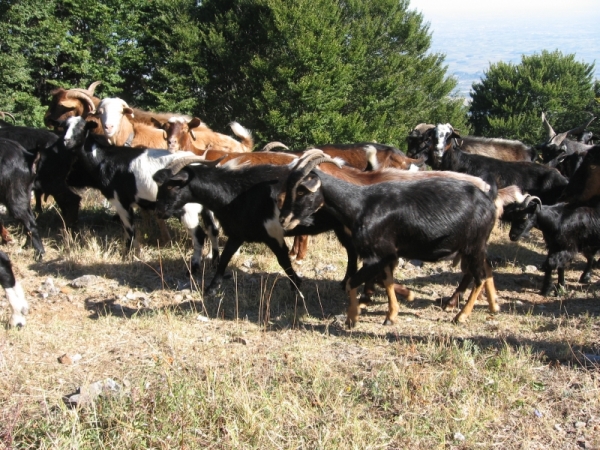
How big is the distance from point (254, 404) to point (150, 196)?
415 centimetres

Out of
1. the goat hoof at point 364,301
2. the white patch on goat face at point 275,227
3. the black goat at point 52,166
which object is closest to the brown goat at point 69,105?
the black goat at point 52,166

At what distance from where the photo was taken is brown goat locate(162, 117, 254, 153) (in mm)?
9031

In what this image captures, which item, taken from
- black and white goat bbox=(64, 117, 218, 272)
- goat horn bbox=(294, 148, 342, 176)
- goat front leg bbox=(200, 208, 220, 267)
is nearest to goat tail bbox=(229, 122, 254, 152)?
black and white goat bbox=(64, 117, 218, 272)

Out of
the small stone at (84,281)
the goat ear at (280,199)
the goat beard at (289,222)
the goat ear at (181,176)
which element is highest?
the goat ear at (181,176)

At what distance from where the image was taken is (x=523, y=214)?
24.8 ft

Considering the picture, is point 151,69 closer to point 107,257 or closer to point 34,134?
point 34,134

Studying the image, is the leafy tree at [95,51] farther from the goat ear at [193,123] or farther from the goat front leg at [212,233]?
the goat front leg at [212,233]

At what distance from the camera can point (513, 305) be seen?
22.8 feet

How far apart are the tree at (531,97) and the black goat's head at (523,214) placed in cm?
2845

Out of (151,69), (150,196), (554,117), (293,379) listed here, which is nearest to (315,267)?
(150,196)

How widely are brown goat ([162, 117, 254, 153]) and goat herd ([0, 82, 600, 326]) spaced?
0.03 m

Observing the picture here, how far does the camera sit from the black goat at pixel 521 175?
9008 millimetres

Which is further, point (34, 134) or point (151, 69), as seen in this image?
point (151, 69)

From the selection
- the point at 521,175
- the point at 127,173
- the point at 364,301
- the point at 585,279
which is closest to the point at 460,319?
the point at 364,301
